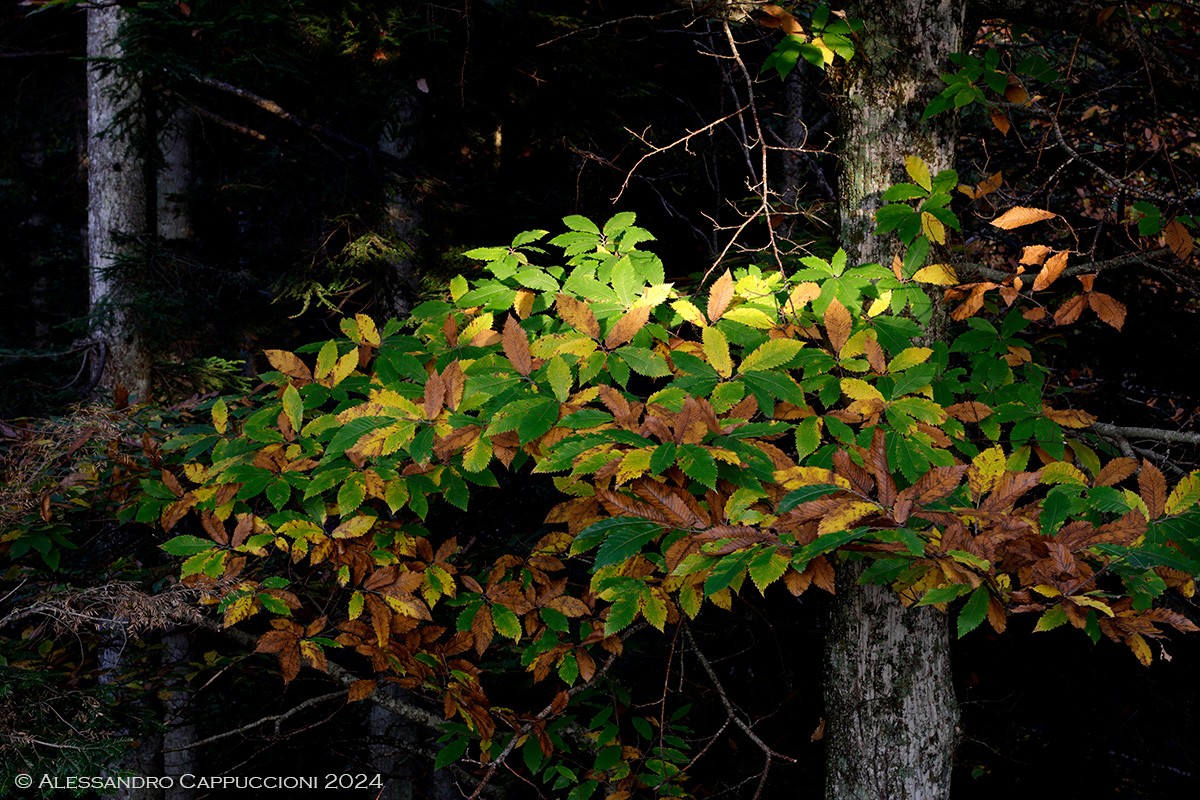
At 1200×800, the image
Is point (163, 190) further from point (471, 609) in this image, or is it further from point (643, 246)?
point (471, 609)

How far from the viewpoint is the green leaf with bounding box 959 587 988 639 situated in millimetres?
1938

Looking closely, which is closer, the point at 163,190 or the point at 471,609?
the point at 471,609

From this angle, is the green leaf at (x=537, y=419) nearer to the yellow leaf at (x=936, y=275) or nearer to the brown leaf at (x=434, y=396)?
the brown leaf at (x=434, y=396)

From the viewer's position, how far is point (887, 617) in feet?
9.61

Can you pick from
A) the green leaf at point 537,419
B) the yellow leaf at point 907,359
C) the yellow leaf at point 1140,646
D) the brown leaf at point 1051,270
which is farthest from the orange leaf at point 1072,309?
the green leaf at point 537,419

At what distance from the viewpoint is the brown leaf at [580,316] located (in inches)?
92.2

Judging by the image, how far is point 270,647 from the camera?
2686 millimetres

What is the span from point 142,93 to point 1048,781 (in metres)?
7.37

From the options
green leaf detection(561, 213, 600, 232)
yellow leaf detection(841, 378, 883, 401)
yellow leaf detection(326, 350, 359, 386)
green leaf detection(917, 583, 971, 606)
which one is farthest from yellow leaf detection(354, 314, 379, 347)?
green leaf detection(917, 583, 971, 606)

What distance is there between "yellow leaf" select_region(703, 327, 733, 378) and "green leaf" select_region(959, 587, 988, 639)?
2.64 ft

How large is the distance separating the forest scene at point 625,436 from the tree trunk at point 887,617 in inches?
0.5

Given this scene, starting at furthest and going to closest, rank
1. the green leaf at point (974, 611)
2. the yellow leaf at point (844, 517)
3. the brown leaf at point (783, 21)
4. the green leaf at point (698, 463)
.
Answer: the brown leaf at point (783, 21), the green leaf at point (974, 611), the green leaf at point (698, 463), the yellow leaf at point (844, 517)

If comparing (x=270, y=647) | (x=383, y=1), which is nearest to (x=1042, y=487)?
(x=270, y=647)

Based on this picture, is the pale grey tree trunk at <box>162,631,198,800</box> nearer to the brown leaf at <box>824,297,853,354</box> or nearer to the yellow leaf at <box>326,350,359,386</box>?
the yellow leaf at <box>326,350,359,386</box>
